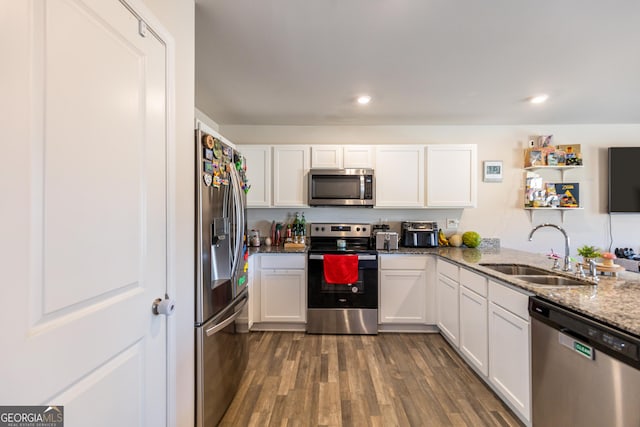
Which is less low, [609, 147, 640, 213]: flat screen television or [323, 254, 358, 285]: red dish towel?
[609, 147, 640, 213]: flat screen television

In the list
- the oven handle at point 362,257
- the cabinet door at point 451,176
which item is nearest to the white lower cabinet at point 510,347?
the oven handle at point 362,257

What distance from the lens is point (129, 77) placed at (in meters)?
1.00

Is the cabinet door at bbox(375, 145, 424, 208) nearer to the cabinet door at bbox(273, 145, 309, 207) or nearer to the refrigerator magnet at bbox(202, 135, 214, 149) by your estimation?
the cabinet door at bbox(273, 145, 309, 207)

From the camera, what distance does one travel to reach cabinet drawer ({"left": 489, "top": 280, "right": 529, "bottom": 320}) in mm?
1679

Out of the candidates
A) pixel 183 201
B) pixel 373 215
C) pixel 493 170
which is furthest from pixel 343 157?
pixel 183 201

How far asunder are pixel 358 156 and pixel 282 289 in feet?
5.92

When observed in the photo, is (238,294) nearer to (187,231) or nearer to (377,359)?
(187,231)

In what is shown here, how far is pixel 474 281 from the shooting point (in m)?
2.26

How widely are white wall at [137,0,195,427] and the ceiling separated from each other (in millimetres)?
295

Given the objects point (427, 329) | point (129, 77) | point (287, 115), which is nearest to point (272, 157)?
point (287, 115)

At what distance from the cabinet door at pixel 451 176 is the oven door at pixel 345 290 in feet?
3.64

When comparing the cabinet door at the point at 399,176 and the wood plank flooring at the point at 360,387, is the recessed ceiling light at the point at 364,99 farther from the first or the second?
the wood plank flooring at the point at 360,387

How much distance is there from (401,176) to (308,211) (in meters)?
1.26

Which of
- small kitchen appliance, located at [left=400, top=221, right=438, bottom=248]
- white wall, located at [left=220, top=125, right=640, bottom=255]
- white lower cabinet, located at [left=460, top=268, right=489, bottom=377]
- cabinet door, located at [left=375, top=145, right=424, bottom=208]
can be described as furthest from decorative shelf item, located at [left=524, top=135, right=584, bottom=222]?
white lower cabinet, located at [left=460, top=268, right=489, bottom=377]
